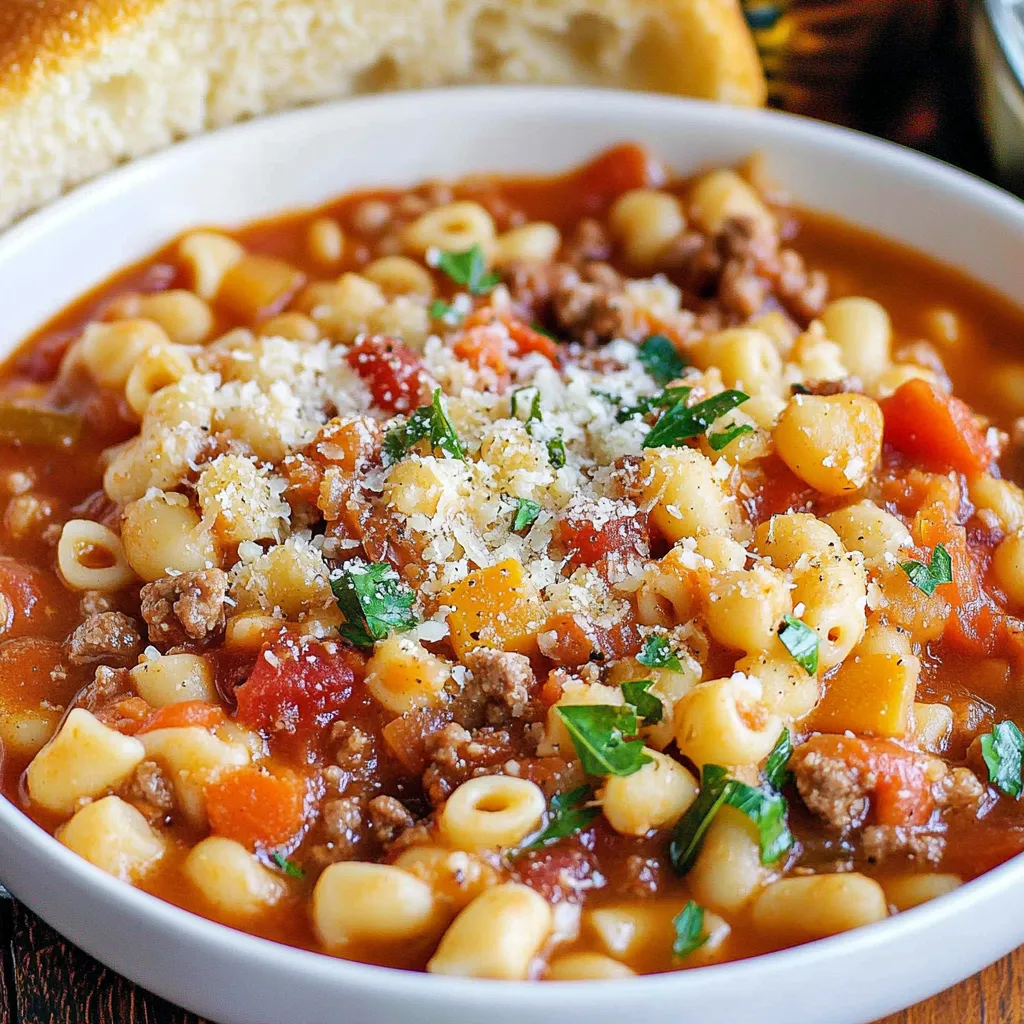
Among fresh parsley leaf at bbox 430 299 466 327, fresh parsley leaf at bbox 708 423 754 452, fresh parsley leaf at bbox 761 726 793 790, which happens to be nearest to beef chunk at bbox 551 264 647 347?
fresh parsley leaf at bbox 430 299 466 327

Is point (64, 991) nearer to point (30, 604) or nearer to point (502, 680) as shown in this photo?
point (30, 604)

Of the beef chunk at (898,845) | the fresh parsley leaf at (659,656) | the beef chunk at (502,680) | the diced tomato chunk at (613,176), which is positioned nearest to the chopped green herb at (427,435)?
the beef chunk at (502,680)

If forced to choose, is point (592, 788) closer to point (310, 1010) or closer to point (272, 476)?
point (310, 1010)

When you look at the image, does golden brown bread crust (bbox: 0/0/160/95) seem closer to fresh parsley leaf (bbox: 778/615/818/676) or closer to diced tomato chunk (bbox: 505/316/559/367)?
diced tomato chunk (bbox: 505/316/559/367)

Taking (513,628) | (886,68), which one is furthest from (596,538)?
(886,68)

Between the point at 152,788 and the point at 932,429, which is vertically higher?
the point at 932,429

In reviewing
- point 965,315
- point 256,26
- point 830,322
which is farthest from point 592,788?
point 256,26
